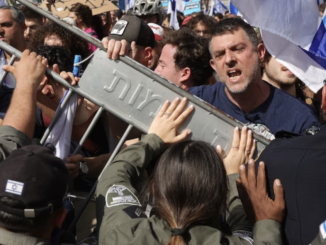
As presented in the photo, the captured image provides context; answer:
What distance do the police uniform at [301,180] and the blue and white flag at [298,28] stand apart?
1079mm

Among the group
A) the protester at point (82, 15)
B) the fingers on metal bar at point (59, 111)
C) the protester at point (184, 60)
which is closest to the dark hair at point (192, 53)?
the protester at point (184, 60)

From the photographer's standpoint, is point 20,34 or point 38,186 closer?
point 38,186

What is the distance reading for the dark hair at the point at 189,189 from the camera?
1991 millimetres

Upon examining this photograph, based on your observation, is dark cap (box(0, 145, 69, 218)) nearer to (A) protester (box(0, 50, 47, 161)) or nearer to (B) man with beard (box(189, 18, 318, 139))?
(A) protester (box(0, 50, 47, 161))

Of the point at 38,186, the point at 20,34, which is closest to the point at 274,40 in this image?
the point at 38,186

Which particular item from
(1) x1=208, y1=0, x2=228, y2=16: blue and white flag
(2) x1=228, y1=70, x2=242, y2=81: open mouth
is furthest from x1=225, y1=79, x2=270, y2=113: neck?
(1) x1=208, y1=0, x2=228, y2=16: blue and white flag

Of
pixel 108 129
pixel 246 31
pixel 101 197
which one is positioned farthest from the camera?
pixel 246 31

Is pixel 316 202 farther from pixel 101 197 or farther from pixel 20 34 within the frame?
pixel 20 34

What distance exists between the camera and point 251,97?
3.43 metres

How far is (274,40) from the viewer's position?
3262 mm

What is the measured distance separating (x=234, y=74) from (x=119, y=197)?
5.27 ft

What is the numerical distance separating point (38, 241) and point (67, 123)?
96 centimetres

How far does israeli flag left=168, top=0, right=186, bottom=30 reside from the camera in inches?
410

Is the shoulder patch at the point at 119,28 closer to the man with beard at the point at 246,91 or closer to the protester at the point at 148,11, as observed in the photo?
the man with beard at the point at 246,91
